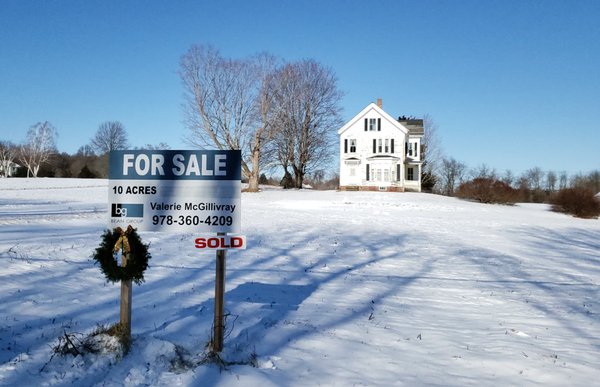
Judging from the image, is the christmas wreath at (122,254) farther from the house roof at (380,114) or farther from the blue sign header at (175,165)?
the house roof at (380,114)

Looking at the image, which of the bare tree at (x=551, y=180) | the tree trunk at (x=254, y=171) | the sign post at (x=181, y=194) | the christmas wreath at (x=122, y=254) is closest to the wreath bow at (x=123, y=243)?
the christmas wreath at (x=122, y=254)

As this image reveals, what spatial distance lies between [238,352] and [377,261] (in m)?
8.28

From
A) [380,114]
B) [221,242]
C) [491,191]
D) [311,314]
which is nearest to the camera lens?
[221,242]

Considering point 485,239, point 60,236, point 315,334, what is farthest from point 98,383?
point 485,239

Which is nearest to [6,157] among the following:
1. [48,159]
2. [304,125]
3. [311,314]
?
[48,159]

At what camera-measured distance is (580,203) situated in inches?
1473

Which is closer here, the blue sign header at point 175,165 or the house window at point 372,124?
the blue sign header at point 175,165

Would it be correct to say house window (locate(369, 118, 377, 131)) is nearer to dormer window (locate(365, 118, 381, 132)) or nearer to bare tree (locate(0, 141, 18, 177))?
dormer window (locate(365, 118, 381, 132))

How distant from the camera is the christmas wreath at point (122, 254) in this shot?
15.3ft

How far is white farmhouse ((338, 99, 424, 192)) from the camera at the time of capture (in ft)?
174

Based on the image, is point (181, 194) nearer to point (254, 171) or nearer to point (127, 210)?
point (127, 210)

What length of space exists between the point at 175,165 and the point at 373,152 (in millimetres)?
49800

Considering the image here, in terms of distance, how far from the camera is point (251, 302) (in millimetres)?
7305

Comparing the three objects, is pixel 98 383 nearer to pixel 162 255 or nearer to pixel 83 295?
pixel 83 295
